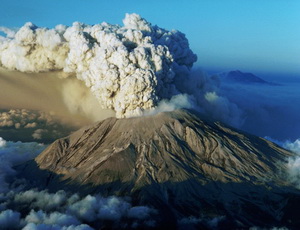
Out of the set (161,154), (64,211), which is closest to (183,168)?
(161,154)

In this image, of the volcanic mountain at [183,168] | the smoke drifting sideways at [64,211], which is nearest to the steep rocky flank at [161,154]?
the volcanic mountain at [183,168]

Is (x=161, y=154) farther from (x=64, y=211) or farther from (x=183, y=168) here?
(x=64, y=211)

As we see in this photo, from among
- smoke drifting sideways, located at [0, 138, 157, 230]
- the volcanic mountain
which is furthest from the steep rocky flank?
smoke drifting sideways, located at [0, 138, 157, 230]

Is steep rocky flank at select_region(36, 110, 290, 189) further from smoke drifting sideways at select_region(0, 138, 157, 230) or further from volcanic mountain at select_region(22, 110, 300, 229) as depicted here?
smoke drifting sideways at select_region(0, 138, 157, 230)

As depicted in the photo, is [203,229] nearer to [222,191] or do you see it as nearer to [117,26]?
[222,191]

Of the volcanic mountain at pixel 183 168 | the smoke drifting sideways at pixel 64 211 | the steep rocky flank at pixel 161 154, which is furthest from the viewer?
the steep rocky flank at pixel 161 154

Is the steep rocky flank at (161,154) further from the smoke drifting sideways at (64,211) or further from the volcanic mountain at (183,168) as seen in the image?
the smoke drifting sideways at (64,211)
